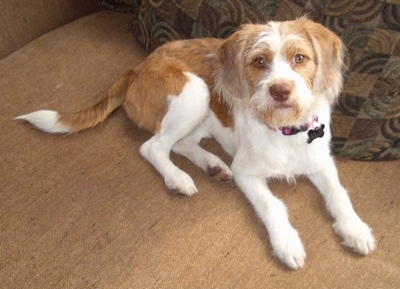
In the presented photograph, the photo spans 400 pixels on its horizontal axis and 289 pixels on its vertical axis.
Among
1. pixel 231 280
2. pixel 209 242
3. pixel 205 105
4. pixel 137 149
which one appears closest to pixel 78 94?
pixel 137 149

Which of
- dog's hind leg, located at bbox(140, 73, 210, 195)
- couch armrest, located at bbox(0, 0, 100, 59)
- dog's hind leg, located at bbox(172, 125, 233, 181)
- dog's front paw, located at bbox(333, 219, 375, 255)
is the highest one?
couch armrest, located at bbox(0, 0, 100, 59)

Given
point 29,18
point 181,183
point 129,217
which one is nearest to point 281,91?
point 181,183

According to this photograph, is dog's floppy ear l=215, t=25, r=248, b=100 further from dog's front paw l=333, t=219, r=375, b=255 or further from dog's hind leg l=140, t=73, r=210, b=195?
dog's front paw l=333, t=219, r=375, b=255

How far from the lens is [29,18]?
2020 mm

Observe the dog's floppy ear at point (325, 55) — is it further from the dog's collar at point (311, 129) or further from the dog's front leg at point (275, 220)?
the dog's front leg at point (275, 220)

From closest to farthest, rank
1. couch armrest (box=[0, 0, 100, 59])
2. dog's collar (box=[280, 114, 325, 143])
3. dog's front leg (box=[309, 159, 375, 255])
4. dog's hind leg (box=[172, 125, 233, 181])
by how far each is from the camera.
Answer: dog's front leg (box=[309, 159, 375, 255])
dog's collar (box=[280, 114, 325, 143])
dog's hind leg (box=[172, 125, 233, 181])
couch armrest (box=[0, 0, 100, 59])

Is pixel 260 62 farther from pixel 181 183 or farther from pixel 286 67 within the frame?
pixel 181 183

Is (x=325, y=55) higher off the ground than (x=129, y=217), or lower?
higher

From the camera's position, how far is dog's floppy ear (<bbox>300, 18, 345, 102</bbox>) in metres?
1.34

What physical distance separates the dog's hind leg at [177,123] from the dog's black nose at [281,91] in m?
0.46

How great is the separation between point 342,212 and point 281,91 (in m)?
0.50

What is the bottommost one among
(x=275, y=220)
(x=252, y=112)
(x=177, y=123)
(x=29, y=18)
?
(x=275, y=220)

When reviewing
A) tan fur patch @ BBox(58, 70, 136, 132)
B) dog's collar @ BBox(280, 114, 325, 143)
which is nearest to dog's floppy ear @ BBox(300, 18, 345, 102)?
dog's collar @ BBox(280, 114, 325, 143)

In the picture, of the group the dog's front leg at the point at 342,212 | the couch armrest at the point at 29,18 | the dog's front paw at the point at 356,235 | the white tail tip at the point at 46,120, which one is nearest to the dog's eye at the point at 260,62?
the dog's front leg at the point at 342,212
